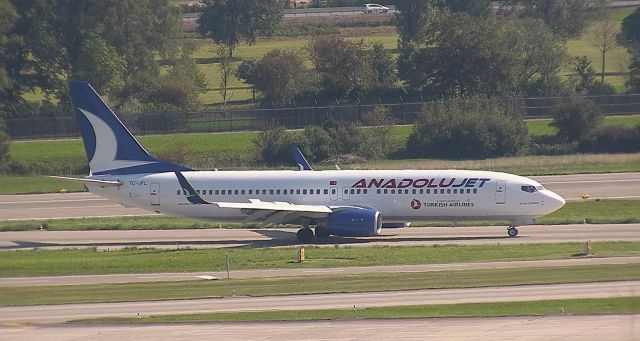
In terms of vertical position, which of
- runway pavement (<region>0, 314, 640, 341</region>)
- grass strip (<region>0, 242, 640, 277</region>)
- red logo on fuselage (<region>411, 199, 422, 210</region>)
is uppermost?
runway pavement (<region>0, 314, 640, 341</region>)

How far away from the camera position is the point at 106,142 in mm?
59219

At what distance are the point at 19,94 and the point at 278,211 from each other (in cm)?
6125

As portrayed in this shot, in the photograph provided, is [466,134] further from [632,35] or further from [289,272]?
[632,35]

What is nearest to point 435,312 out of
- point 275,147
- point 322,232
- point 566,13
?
point 322,232

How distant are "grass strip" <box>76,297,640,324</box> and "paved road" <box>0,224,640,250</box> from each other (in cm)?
1723

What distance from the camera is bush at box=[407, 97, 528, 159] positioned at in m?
93.5

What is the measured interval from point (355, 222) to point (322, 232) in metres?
2.24

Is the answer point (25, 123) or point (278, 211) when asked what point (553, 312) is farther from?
point (25, 123)

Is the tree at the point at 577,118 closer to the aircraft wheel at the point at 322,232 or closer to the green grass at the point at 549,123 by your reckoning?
the green grass at the point at 549,123

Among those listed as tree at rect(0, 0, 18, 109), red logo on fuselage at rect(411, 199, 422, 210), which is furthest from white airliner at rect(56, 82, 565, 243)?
tree at rect(0, 0, 18, 109)

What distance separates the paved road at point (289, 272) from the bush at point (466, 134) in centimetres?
4843

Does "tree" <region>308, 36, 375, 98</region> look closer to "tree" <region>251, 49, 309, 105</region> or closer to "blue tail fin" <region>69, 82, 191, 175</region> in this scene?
"tree" <region>251, 49, 309, 105</region>

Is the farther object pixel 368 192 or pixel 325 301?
pixel 368 192

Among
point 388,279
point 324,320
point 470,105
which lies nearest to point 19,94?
point 470,105
